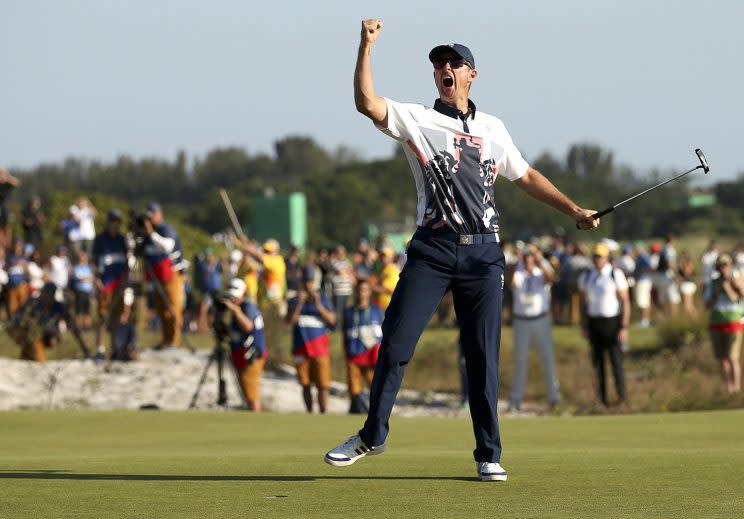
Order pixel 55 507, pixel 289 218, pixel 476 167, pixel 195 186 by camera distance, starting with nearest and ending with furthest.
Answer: pixel 55 507, pixel 476 167, pixel 289 218, pixel 195 186

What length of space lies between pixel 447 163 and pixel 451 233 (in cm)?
32

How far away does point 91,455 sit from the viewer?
343 inches

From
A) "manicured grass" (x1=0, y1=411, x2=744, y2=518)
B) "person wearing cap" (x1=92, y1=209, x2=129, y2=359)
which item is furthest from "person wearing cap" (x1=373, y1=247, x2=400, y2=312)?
"manicured grass" (x1=0, y1=411, x2=744, y2=518)

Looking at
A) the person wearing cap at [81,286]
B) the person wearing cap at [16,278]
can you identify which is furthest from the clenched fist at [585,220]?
the person wearing cap at [16,278]

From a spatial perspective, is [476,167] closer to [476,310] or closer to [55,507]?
[476,310]

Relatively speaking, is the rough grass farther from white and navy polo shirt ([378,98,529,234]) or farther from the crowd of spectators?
white and navy polo shirt ([378,98,529,234])

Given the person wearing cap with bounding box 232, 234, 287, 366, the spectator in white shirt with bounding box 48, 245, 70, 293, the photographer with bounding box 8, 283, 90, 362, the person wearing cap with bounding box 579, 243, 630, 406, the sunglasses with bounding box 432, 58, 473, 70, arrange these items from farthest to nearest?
1. the spectator in white shirt with bounding box 48, 245, 70, 293
2. the person wearing cap with bounding box 232, 234, 287, 366
3. the photographer with bounding box 8, 283, 90, 362
4. the person wearing cap with bounding box 579, 243, 630, 406
5. the sunglasses with bounding box 432, 58, 473, 70

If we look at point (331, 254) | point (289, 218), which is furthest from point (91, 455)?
point (289, 218)

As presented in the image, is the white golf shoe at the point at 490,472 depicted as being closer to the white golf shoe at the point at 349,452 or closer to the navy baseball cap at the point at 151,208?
the white golf shoe at the point at 349,452

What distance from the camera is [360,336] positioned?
17.4m

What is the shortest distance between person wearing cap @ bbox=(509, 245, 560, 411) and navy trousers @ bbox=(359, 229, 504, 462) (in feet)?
36.9

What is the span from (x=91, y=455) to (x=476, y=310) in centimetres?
289

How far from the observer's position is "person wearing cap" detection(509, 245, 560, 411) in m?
18.3

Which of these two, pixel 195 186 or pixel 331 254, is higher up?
pixel 195 186
